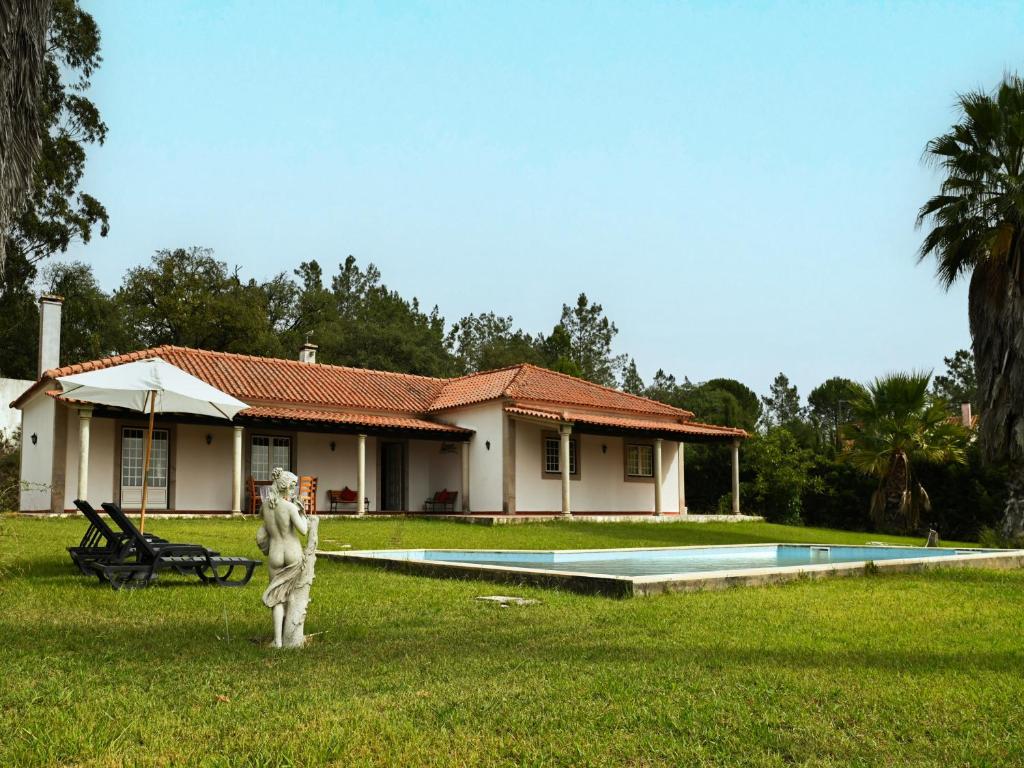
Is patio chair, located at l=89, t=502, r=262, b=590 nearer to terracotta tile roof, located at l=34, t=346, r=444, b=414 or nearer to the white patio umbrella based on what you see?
the white patio umbrella

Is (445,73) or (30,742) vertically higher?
(445,73)

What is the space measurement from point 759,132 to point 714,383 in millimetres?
49741

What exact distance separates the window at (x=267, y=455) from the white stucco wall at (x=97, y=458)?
3.48 meters

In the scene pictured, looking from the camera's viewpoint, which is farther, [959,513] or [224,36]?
[959,513]

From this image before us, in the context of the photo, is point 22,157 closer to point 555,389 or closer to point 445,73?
point 445,73

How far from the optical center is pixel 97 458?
21.0 meters

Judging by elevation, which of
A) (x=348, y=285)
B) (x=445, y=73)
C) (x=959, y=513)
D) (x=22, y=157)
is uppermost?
(x=348, y=285)

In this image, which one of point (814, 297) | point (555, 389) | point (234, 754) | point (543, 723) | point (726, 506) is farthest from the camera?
point (726, 506)

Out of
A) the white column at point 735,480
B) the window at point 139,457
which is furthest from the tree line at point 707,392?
the window at point 139,457

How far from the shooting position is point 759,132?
49.7 ft

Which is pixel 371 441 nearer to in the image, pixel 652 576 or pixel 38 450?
pixel 38 450

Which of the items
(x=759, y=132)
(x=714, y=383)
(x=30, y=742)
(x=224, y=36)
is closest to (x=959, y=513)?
(x=759, y=132)

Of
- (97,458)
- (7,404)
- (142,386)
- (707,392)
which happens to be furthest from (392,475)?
(707,392)

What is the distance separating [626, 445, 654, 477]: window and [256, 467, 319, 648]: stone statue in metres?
22.8
